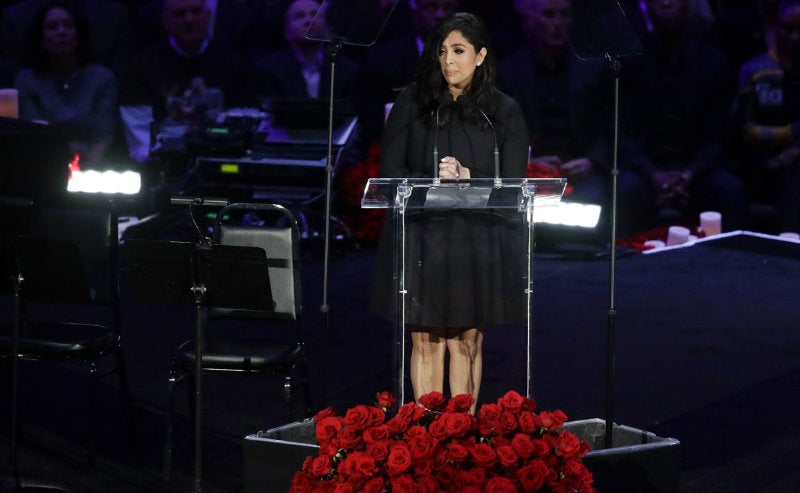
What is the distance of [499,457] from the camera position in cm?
311

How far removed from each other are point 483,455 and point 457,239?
106 cm

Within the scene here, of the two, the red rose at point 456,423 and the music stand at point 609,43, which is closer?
the red rose at point 456,423

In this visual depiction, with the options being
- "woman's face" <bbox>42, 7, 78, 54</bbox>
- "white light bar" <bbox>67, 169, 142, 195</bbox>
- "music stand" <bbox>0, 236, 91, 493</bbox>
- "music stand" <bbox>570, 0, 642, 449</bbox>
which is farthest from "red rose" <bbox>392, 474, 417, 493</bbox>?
"woman's face" <bbox>42, 7, 78, 54</bbox>

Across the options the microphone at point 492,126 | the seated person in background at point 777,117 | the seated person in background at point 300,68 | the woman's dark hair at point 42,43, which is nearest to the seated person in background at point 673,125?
the seated person in background at point 777,117

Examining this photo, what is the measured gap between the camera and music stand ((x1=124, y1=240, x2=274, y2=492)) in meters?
4.00

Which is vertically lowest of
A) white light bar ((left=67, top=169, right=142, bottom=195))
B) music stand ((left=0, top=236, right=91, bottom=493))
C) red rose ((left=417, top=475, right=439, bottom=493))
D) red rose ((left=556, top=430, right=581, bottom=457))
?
red rose ((left=417, top=475, right=439, bottom=493))

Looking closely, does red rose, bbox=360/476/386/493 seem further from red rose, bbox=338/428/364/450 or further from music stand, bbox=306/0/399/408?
music stand, bbox=306/0/399/408

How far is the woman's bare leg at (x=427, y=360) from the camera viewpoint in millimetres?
4270

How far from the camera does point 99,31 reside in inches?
364

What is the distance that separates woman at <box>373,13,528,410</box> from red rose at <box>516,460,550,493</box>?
907 millimetres

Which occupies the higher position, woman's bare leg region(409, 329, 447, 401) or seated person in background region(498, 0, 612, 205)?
seated person in background region(498, 0, 612, 205)

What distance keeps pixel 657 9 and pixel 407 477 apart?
20.7 ft

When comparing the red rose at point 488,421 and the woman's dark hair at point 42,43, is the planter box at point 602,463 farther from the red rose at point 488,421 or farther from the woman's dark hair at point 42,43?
the woman's dark hair at point 42,43

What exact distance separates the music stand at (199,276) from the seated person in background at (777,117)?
527 cm
